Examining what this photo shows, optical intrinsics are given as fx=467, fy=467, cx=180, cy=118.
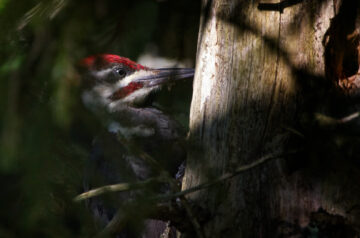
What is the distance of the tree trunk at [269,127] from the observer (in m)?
1.85

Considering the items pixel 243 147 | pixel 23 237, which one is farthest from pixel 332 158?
pixel 23 237

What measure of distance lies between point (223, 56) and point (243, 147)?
43 cm

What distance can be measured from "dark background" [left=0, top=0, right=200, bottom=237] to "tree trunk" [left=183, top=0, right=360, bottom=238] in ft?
1.86

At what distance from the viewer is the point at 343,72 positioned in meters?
2.13

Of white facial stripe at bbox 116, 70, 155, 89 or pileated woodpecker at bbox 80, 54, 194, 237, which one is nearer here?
pileated woodpecker at bbox 80, 54, 194, 237

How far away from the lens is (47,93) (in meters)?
1.30

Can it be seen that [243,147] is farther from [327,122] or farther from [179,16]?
[179,16]

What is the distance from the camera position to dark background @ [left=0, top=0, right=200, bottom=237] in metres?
1.22

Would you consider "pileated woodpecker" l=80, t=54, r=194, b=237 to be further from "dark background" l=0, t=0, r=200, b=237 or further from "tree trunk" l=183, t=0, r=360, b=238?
"tree trunk" l=183, t=0, r=360, b=238

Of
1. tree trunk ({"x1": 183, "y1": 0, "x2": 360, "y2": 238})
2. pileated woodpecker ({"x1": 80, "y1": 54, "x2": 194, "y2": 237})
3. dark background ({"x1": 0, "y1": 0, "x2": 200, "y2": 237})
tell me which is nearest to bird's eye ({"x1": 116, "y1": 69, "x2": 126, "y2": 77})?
pileated woodpecker ({"x1": 80, "y1": 54, "x2": 194, "y2": 237})

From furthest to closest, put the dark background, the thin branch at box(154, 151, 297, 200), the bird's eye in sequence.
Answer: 1. the bird's eye
2. the thin branch at box(154, 151, 297, 200)
3. the dark background

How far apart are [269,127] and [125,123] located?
0.67 meters

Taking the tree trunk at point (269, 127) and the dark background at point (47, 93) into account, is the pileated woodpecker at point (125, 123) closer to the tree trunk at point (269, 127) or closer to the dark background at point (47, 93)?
the dark background at point (47, 93)

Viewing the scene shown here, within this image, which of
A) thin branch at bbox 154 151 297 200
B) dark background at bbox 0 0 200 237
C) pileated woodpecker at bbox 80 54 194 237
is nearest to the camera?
dark background at bbox 0 0 200 237
